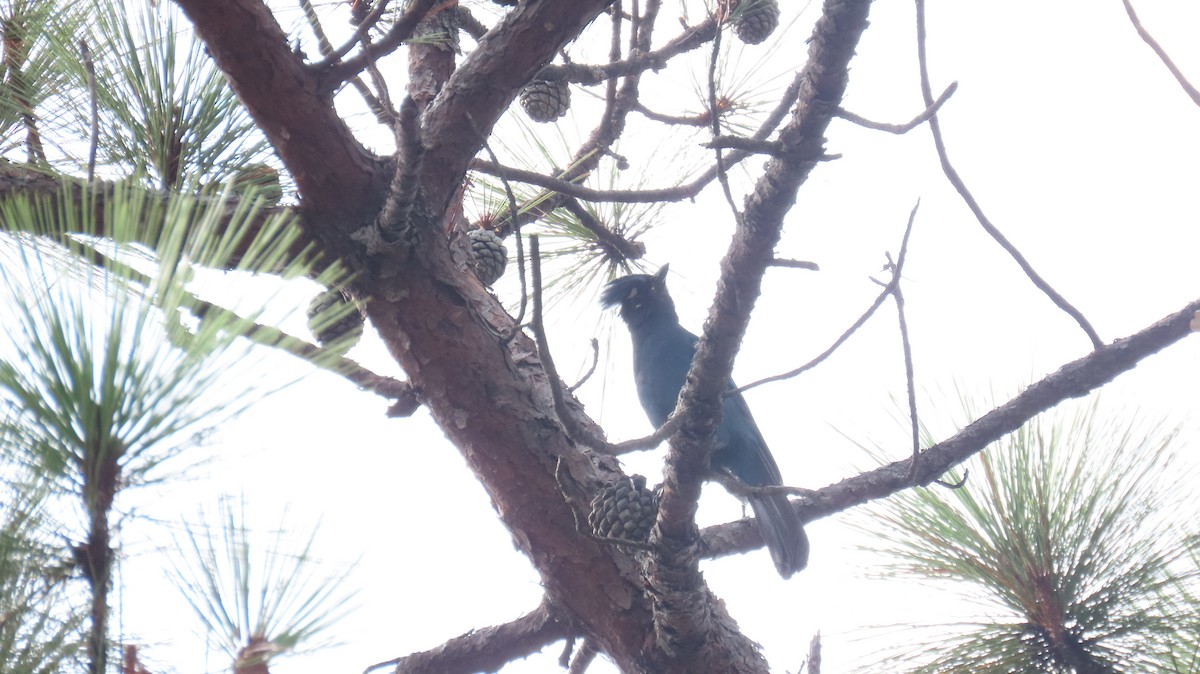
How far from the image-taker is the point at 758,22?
3.38 m

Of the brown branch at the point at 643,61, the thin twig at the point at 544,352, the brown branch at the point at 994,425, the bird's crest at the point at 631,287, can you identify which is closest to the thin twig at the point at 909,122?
the thin twig at the point at 544,352

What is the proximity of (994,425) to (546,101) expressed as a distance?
1698mm

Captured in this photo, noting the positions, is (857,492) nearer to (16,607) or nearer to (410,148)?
(410,148)

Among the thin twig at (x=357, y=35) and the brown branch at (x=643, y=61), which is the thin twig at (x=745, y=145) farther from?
the brown branch at (x=643, y=61)

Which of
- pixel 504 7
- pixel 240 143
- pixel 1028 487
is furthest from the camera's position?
pixel 504 7

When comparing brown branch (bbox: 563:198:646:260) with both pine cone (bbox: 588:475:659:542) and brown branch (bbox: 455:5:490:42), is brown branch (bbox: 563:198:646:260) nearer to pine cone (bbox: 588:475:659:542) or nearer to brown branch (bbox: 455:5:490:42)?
brown branch (bbox: 455:5:490:42)

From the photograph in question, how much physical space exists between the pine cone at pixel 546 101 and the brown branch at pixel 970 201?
1781 millimetres

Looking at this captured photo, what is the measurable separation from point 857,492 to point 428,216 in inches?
47.0

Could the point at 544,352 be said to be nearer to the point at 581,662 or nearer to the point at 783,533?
the point at 581,662

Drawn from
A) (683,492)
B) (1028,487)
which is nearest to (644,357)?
(1028,487)

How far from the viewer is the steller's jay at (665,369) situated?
4039mm

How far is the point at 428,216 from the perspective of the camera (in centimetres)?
217

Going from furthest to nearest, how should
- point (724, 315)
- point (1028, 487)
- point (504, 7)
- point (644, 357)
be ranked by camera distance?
point (644, 357), point (504, 7), point (1028, 487), point (724, 315)

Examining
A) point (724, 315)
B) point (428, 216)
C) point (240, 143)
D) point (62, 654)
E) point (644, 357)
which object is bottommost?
point (62, 654)
